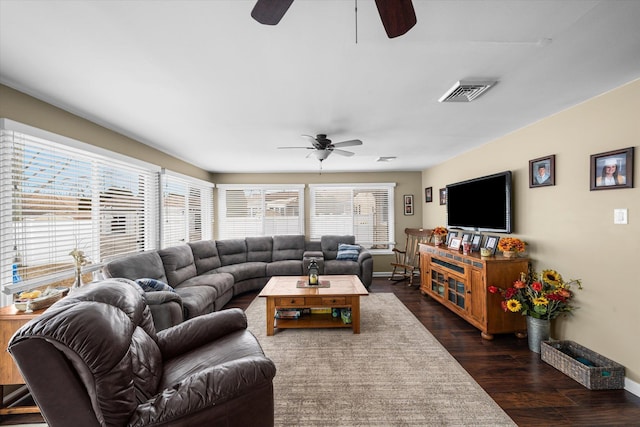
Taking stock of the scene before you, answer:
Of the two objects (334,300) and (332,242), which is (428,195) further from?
(334,300)

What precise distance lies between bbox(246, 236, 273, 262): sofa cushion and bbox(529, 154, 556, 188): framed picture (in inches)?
179

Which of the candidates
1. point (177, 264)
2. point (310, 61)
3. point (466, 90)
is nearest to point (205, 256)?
point (177, 264)

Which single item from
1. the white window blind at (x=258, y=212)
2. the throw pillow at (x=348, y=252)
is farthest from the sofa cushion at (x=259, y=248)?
the throw pillow at (x=348, y=252)

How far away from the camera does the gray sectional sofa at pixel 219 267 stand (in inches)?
109

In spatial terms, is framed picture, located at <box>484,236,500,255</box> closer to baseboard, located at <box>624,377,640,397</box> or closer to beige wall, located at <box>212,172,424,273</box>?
baseboard, located at <box>624,377,640,397</box>

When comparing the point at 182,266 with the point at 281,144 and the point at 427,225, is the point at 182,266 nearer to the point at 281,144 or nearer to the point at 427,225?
the point at 281,144

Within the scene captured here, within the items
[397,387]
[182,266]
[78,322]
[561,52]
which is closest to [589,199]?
[561,52]

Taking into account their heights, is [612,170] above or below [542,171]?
below

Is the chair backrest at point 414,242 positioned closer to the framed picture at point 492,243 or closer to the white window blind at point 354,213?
the white window blind at point 354,213

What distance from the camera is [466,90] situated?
7.06ft

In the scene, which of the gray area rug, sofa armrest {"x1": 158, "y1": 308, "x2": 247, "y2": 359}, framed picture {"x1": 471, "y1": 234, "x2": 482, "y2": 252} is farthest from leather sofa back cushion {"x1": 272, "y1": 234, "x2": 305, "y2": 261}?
sofa armrest {"x1": 158, "y1": 308, "x2": 247, "y2": 359}

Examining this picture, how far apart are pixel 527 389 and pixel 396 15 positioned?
9.31 feet

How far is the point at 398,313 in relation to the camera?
12.2 feet

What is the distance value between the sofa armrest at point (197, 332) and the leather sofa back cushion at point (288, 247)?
3537 mm
